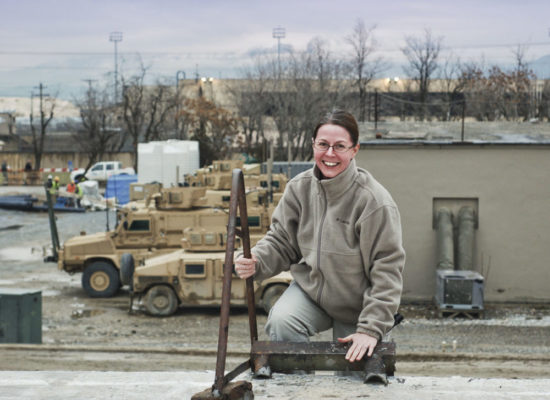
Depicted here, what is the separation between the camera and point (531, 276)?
20047 mm

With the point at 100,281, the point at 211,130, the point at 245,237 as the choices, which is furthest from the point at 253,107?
the point at 245,237

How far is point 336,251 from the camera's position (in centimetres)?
436

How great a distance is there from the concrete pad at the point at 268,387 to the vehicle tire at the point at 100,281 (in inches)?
607

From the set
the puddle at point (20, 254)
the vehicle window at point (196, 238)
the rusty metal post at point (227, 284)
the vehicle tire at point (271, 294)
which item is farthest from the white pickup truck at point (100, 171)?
the rusty metal post at point (227, 284)

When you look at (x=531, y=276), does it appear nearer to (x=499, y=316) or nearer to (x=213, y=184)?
(x=499, y=316)

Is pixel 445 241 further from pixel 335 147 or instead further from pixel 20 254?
pixel 335 147

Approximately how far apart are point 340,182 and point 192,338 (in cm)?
1228

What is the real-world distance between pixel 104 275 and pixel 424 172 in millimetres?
7816

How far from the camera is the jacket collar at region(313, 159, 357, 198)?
171 inches

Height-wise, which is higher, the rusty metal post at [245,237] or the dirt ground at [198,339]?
the rusty metal post at [245,237]

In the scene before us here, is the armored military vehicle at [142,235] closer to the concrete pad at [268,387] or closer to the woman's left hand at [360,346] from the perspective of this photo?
the concrete pad at [268,387]

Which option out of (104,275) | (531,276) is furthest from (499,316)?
(104,275)

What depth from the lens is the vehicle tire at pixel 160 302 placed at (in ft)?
59.9

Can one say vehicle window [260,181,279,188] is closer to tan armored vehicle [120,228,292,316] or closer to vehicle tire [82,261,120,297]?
vehicle tire [82,261,120,297]
